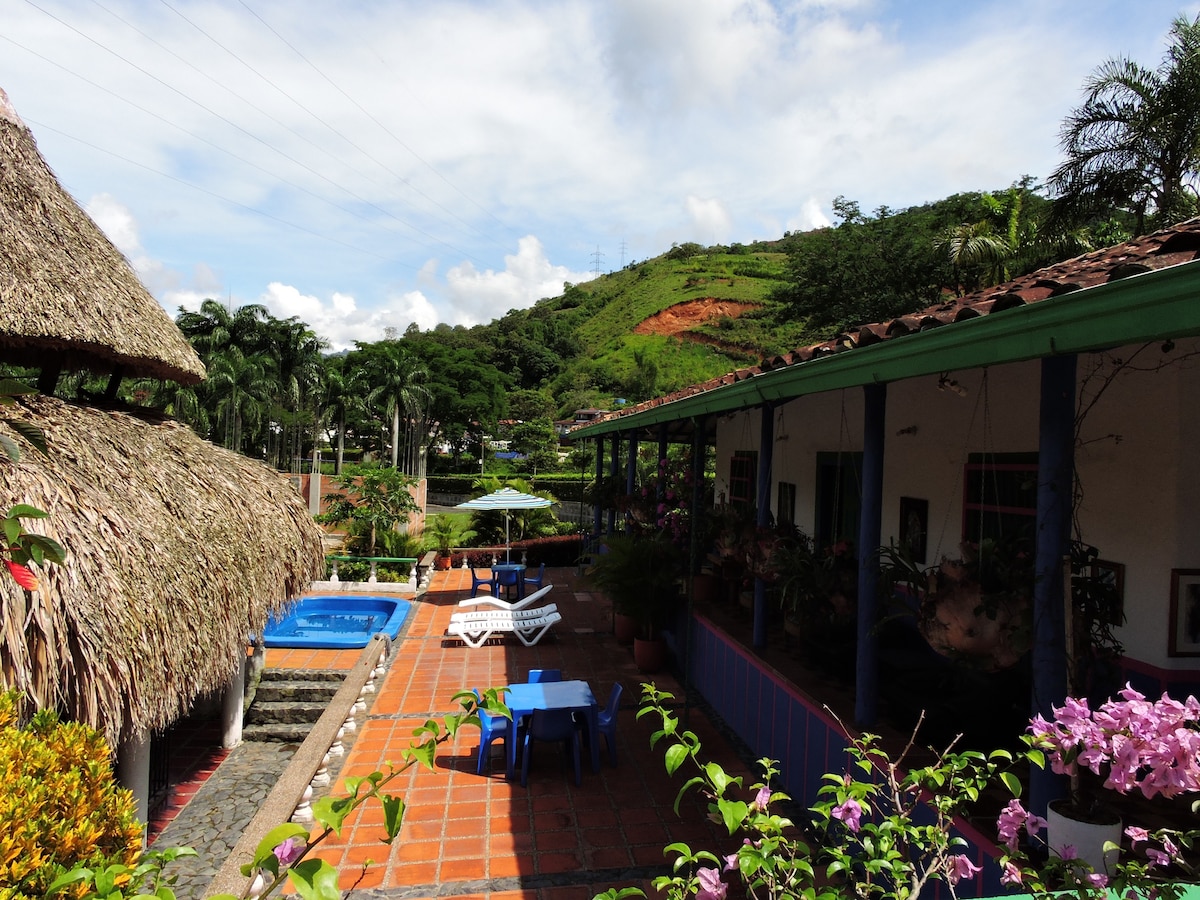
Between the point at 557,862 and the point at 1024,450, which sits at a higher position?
the point at 1024,450

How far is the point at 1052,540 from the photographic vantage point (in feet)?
9.14

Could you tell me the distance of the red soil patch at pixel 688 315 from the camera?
80938mm

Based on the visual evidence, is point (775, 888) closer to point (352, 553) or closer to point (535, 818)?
point (535, 818)

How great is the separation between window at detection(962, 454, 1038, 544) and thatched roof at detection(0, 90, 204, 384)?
7.17 m

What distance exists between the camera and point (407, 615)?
484 inches

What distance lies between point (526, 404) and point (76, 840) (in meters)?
58.2

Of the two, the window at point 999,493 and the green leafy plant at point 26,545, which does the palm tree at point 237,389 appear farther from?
the green leafy plant at point 26,545

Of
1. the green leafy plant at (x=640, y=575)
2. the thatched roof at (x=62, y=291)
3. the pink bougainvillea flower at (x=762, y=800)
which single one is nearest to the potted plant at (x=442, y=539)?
the green leafy plant at (x=640, y=575)

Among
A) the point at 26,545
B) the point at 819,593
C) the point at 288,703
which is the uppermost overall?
the point at 26,545

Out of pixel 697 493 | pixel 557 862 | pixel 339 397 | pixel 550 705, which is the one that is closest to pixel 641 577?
pixel 697 493

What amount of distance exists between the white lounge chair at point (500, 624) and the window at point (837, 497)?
423cm

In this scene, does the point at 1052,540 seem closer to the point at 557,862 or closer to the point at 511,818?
the point at 557,862

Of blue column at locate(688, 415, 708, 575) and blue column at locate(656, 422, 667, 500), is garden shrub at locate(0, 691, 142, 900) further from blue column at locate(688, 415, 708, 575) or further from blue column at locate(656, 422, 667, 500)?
blue column at locate(656, 422, 667, 500)

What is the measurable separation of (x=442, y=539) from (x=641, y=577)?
10.3 meters
